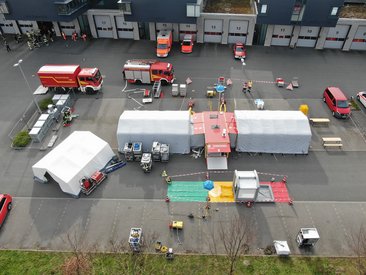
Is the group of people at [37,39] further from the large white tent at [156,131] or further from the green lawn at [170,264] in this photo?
the green lawn at [170,264]

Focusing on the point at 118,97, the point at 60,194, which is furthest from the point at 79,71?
the point at 60,194

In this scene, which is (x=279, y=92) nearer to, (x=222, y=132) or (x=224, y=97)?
(x=224, y=97)

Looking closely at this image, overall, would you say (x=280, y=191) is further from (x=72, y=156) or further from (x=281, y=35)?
(x=281, y=35)

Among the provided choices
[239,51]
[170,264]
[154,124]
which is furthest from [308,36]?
[170,264]

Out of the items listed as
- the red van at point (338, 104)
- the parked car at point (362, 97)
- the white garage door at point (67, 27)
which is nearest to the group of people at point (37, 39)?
the white garage door at point (67, 27)

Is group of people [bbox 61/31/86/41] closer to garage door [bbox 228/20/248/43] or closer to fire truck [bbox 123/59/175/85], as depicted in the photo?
fire truck [bbox 123/59/175/85]
